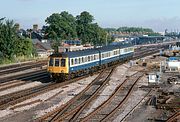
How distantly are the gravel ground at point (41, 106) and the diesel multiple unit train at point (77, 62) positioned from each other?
2.84m

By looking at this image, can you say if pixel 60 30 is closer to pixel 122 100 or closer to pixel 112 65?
pixel 112 65

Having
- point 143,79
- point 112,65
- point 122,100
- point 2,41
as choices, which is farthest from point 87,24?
point 122,100

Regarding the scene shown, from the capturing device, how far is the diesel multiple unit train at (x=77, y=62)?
32.7 m

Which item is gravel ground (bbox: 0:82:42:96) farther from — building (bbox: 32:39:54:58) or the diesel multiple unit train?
building (bbox: 32:39:54:58)

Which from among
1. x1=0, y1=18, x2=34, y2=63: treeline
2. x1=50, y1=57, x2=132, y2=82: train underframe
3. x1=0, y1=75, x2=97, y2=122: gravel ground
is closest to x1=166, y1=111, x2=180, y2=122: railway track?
x1=0, y1=75, x2=97, y2=122: gravel ground

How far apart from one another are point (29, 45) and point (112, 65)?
23.8 metres

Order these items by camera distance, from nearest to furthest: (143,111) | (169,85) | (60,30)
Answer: (143,111), (169,85), (60,30)

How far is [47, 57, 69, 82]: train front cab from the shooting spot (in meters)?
32.6

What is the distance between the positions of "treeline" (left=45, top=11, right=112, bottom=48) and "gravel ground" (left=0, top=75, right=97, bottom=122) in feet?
247

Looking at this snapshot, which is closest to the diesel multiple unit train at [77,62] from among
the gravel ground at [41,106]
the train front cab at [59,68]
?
the train front cab at [59,68]

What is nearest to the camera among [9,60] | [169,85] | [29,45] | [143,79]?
[169,85]

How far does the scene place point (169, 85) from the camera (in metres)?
31.4

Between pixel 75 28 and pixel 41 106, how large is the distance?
310ft

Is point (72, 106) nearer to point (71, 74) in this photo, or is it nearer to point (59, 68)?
point (59, 68)
